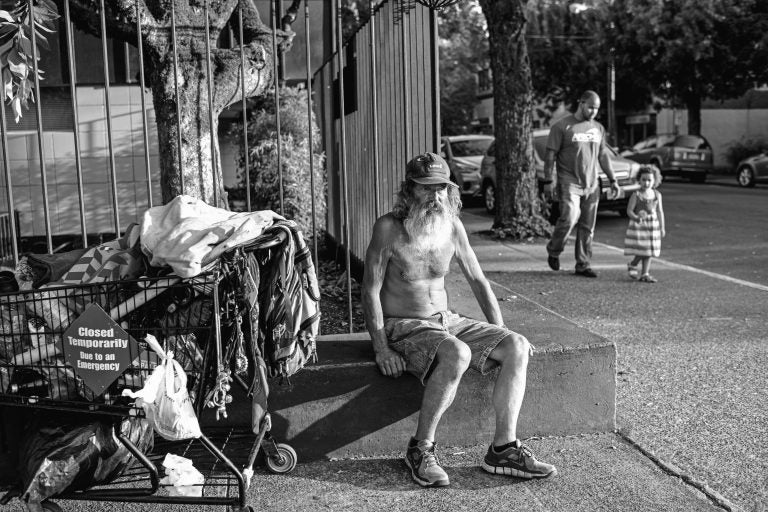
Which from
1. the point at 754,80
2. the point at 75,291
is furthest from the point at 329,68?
the point at 754,80

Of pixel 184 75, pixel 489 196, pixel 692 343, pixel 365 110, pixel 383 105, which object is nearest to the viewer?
pixel 184 75

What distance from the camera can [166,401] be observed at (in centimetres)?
335

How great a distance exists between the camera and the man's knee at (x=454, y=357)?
162 inches

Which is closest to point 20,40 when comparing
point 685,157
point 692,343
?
point 692,343

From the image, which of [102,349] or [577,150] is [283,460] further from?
[577,150]

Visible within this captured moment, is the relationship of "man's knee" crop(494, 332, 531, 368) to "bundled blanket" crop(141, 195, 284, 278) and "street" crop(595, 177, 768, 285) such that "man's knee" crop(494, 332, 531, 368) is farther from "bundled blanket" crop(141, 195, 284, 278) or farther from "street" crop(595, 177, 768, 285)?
"street" crop(595, 177, 768, 285)

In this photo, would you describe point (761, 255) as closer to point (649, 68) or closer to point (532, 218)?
point (532, 218)

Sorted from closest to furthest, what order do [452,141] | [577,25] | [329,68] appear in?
[329,68] → [452,141] → [577,25]

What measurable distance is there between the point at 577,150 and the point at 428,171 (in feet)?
18.2

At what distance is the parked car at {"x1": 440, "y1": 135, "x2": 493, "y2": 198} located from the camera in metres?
18.5

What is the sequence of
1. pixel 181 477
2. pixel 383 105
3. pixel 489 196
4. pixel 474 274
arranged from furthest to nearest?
1. pixel 489 196
2. pixel 383 105
3. pixel 474 274
4. pixel 181 477

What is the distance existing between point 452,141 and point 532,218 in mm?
8499

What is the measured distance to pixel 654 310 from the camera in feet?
25.3

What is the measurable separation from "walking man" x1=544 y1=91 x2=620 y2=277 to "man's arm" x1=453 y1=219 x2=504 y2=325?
508 cm
